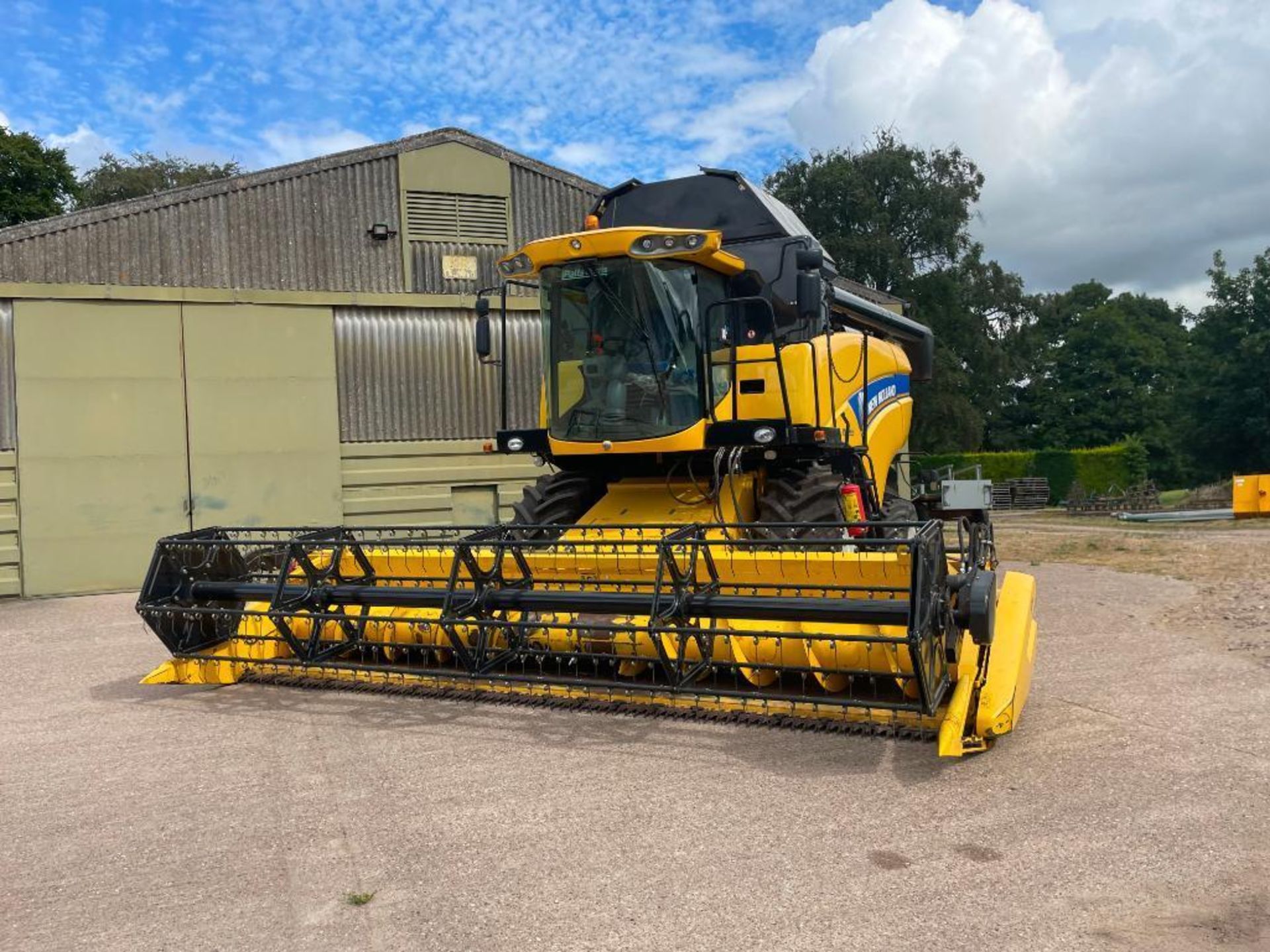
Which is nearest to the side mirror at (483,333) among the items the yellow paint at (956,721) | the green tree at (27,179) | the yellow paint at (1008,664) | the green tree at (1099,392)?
the yellow paint at (1008,664)

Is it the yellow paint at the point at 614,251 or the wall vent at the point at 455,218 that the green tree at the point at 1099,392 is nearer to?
the wall vent at the point at 455,218

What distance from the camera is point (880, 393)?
9.22 metres

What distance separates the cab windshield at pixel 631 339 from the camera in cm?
684

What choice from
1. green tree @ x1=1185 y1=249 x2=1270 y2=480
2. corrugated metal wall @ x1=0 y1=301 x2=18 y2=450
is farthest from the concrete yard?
green tree @ x1=1185 y1=249 x2=1270 y2=480

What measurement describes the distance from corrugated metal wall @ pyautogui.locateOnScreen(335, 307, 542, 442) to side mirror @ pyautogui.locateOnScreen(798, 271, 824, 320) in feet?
31.0

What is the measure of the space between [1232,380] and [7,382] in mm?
41052

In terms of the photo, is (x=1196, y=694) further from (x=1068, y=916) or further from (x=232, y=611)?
(x=232, y=611)

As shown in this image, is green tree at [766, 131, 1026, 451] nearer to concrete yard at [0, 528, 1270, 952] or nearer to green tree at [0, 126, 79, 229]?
green tree at [0, 126, 79, 229]

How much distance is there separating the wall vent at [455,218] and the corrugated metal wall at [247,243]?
1.13 feet

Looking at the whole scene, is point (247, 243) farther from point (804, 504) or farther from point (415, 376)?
point (804, 504)

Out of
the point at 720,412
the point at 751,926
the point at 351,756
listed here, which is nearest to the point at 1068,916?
the point at 751,926

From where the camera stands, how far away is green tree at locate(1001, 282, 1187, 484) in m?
53.9

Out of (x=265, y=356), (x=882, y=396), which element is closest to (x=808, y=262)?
(x=882, y=396)

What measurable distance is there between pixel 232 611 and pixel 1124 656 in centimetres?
640
